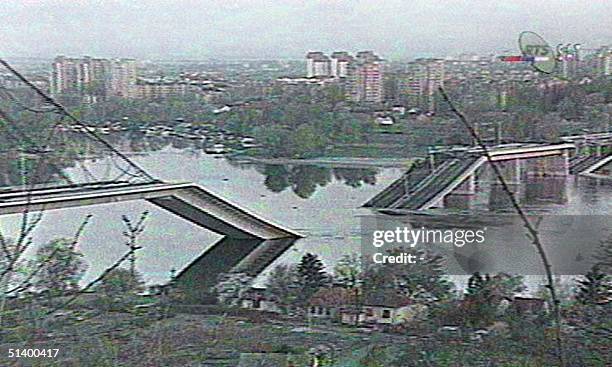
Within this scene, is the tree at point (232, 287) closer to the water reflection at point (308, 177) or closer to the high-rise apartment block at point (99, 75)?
the water reflection at point (308, 177)

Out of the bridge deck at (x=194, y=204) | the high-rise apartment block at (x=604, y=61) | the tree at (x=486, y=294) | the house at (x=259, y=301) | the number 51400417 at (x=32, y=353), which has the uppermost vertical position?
the high-rise apartment block at (x=604, y=61)

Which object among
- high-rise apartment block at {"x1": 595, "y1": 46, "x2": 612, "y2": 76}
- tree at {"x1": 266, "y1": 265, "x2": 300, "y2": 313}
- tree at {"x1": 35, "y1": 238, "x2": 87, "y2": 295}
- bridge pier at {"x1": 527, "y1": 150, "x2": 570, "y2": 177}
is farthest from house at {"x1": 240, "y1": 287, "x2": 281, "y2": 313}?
high-rise apartment block at {"x1": 595, "y1": 46, "x2": 612, "y2": 76}

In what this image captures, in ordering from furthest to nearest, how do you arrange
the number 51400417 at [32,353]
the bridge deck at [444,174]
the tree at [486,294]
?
the bridge deck at [444,174]
the tree at [486,294]
the number 51400417 at [32,353]

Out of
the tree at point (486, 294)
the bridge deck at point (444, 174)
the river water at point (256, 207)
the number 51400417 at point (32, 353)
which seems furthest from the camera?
the river water at point (256, 207)

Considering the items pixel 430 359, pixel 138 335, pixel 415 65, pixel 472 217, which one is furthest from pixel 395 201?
pixel 138 335

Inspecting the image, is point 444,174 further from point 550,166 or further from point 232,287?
point 232,287

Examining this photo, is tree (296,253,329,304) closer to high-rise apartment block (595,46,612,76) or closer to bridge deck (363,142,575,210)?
bridge deck (363,142,575,210)

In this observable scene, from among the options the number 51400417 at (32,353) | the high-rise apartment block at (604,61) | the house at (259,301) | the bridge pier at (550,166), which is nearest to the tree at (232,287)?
the house at (259,301)
